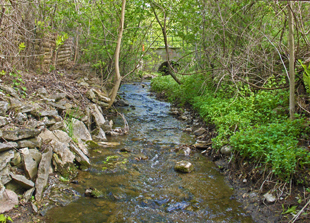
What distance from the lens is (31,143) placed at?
12.5 feet

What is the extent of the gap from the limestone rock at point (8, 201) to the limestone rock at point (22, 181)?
0.55 feet

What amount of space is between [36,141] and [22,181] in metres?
0.78

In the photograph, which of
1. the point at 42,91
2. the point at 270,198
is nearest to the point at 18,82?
the point at 42,91

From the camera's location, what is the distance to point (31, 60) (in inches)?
269

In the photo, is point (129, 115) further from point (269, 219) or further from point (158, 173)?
point (269, 219)

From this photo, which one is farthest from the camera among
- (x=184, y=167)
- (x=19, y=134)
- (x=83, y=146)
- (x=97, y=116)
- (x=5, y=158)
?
(x=97, y=116)

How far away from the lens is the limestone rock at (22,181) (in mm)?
3244

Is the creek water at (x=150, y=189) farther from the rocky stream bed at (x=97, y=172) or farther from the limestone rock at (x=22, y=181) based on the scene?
the limestone rock at (x=22, y=181)

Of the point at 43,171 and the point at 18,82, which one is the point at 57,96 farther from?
the point at 43,171

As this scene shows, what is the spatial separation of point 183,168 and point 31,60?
5191 mm

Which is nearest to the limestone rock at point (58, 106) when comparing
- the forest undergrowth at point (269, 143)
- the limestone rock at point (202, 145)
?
the limestone rock at point (202, 145)

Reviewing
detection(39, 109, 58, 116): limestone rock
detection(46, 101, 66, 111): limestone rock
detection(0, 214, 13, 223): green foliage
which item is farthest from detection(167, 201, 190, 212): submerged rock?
detection(46, 101, 66, 111): limestone rock

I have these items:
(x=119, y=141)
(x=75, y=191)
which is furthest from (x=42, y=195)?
(x=119, y=141)

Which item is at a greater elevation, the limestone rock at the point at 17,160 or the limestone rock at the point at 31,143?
the limestone rock at the point at 31,143
